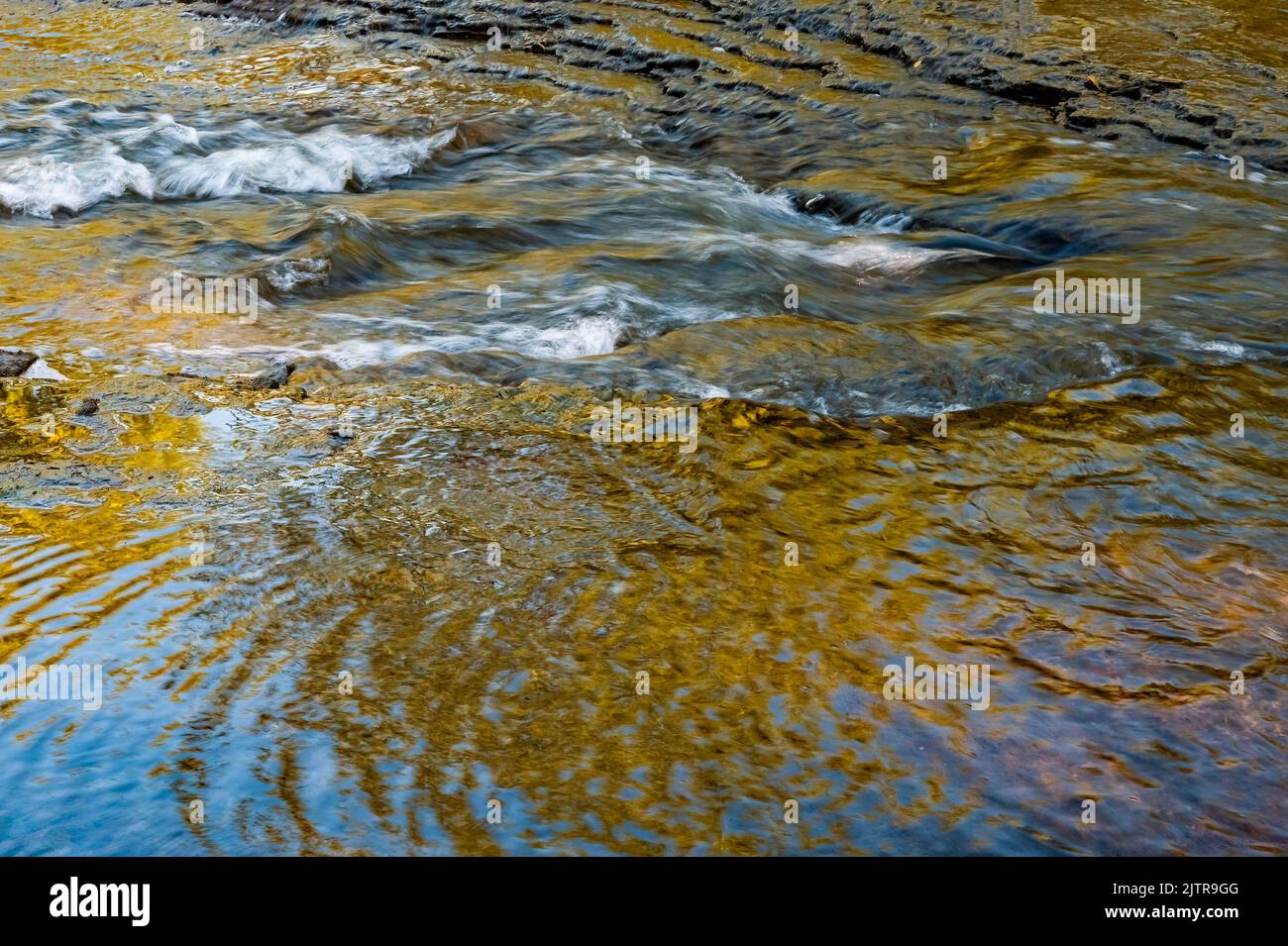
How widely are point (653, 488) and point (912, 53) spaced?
9.94 m

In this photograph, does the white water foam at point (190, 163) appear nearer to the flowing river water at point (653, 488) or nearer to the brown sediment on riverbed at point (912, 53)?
the flowing river water at point (653, 488)

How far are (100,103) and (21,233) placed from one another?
4.38 meters

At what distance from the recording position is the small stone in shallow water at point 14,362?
19.5ft

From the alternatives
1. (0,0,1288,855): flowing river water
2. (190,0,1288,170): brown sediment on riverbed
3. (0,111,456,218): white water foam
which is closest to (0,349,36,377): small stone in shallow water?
(0,0,1288,855): flowing river water

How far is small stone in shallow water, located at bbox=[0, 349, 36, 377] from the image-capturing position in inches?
234

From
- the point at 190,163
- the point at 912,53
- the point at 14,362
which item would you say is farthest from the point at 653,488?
the point at 912,53

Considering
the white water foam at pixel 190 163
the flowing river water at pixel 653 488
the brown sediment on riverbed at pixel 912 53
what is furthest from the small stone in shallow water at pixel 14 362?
the brown sediment on riverbed at pixel 912 53

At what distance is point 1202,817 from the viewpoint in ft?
10.7

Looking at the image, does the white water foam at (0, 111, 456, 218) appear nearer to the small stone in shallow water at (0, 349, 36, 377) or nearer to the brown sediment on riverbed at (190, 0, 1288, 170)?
the brown sediment on riverbed at (190, 0, 1288, 170)

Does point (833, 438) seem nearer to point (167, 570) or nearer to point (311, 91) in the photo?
point (167, 570)

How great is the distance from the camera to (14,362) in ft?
19.7

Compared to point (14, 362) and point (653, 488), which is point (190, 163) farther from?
point (653, 488)
